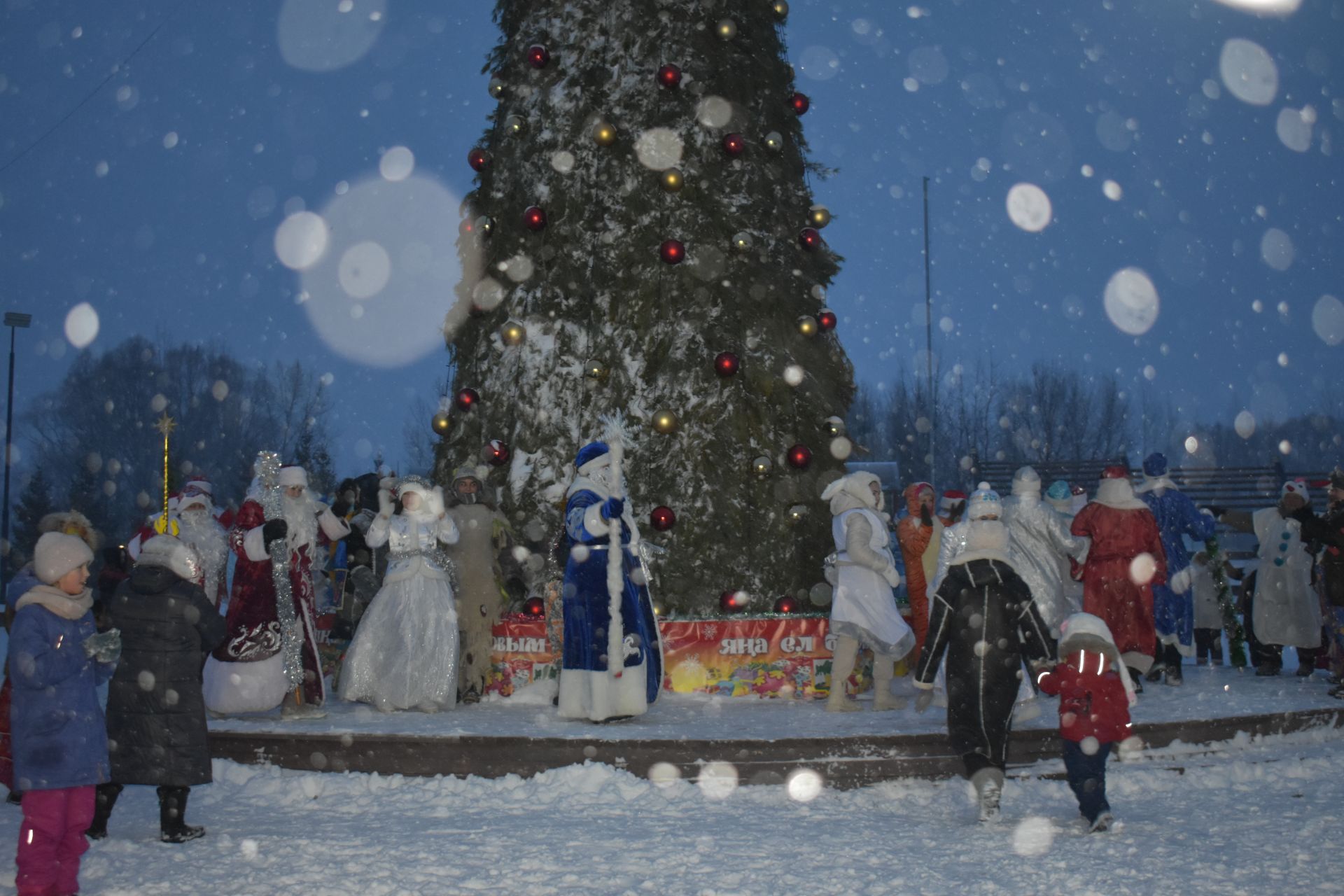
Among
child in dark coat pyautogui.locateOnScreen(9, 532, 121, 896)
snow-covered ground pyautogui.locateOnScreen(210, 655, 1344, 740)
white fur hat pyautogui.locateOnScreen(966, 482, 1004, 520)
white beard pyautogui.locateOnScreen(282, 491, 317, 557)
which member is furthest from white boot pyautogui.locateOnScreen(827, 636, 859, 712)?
child in dark coat pyautogui.locateOnScreen(9, 532, 121, 896)

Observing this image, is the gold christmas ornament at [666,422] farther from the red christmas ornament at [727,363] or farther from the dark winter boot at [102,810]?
the dark winter boot at [102,810]

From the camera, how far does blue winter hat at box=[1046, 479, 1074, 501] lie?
10.2 meters

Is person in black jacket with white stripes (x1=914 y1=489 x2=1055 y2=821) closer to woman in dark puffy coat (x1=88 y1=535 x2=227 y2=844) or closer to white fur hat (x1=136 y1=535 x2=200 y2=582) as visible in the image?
woman in dark puffy coat (x1=88 y1=535 x2=227 y2=844)

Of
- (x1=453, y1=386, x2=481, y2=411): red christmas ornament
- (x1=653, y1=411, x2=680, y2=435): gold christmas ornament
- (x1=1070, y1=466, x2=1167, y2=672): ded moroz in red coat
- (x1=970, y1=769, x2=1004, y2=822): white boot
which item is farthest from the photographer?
(x1=453, y1=386, x2=481, y2=411): red christmas ornament

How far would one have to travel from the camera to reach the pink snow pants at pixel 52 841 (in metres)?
4.85

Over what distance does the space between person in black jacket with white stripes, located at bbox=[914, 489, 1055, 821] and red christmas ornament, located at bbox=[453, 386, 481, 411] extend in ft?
18.7

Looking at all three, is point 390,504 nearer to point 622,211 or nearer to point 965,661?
point 622,211

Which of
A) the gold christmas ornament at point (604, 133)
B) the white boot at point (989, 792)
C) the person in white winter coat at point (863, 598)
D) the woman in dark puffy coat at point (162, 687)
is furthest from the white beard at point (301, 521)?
the white boot at point (989, 792)

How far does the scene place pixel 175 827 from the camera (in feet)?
19.3

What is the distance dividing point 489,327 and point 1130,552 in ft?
20.3

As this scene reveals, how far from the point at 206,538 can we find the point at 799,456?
5.01m

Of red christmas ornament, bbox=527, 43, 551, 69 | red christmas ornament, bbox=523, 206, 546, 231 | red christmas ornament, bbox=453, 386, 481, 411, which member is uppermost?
red christmas ornament, bbox=527, 43, 551, 69

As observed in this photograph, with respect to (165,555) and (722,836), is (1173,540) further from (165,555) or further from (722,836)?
(165,555)

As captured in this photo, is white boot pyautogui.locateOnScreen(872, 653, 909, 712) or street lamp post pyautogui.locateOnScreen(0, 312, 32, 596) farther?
street lamp post pyautogui.locateOnScreen(0, 312, 32, 596)
